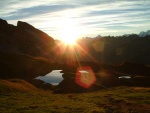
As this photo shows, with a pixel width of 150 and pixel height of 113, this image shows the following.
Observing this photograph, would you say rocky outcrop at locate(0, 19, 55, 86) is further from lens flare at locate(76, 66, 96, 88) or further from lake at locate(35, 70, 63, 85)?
lens flare at locate(76, 66, 96, 88)

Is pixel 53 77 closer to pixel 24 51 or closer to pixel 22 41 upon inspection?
pixel 24 51

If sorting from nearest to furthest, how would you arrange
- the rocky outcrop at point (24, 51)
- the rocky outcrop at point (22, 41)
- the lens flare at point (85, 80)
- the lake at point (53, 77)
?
the lens flare at point (85, 80)
the rocky outcrop at point (24, 51)
the lake at point (53, 77)
the rocky outcrop at point (22, 41)

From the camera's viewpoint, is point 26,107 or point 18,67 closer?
point 26,107

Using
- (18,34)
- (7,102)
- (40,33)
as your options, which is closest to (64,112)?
(7,102)

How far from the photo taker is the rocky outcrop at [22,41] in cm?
10194

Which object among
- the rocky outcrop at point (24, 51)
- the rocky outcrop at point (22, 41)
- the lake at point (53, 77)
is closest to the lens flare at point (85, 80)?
the lake at point (53, 77)

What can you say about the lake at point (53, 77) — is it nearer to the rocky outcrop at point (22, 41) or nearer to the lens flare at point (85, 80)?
the lens flare at point (85, 80)

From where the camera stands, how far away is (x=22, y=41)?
342 ft

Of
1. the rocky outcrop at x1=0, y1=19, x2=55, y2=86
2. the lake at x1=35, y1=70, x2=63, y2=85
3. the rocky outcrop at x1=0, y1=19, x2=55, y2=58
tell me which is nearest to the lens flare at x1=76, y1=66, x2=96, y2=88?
the lake at x1=35, y1=70, x2=63, y2=85


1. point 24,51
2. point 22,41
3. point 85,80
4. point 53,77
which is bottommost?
point 85,80

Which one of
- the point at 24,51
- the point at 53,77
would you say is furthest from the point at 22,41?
the point at 53,77

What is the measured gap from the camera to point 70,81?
59.6 meters

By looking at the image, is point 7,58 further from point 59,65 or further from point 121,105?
point 121,105

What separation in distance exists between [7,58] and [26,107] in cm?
5135
